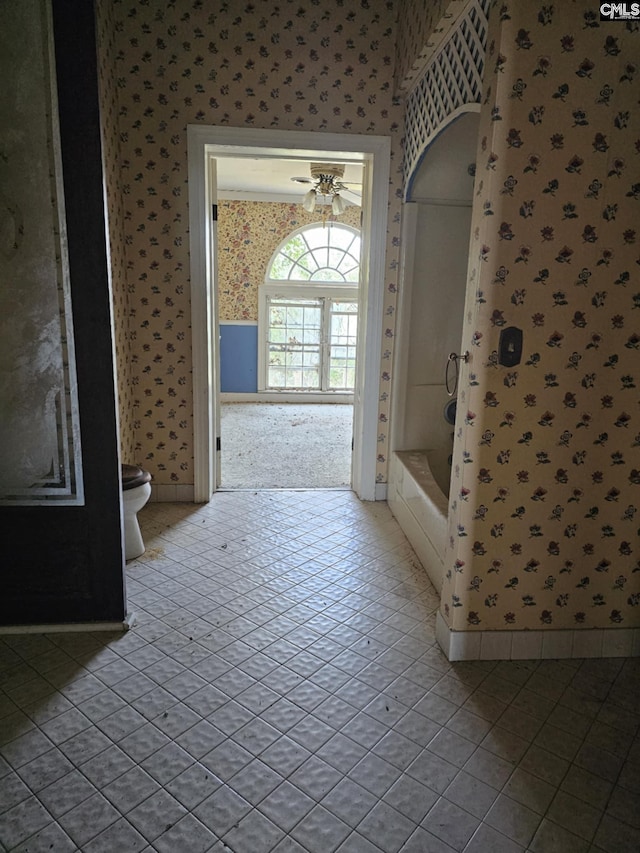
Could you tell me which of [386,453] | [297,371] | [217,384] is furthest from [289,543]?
[297,371]

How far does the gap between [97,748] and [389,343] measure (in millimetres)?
2680

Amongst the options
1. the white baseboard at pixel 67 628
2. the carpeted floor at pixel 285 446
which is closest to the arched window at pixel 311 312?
the carpeted floor at pixel 285 446

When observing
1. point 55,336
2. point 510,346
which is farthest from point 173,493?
point 510,346

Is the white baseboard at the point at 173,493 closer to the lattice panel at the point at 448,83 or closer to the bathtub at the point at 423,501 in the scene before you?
the bathtub at the point at 423,501

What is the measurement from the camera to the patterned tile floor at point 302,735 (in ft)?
4.59

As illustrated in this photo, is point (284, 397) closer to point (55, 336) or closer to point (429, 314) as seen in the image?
point (429, 314)

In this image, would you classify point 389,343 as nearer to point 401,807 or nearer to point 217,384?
point 217,384

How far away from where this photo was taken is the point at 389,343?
3.58m

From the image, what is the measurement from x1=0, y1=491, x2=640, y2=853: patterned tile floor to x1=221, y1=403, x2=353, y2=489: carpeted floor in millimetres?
1597

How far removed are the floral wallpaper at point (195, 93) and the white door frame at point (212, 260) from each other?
0.06m

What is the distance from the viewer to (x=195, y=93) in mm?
3211

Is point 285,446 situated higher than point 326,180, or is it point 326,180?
point 326,180

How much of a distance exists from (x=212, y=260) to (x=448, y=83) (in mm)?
1722

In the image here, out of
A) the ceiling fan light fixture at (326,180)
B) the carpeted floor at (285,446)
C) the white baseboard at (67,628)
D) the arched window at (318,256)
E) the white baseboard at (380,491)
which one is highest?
the ceiling fan light fixture at (326,180)
